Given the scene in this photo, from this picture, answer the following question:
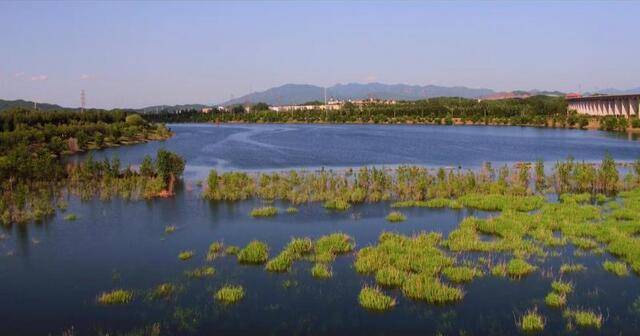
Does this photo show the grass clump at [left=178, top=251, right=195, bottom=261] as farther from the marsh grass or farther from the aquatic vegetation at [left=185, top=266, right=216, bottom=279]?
the marsh grass

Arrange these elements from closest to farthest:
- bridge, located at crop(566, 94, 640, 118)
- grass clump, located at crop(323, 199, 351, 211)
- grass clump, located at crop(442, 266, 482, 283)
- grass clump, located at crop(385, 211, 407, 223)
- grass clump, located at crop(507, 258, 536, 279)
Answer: grass clump, located at crop(442, 266, 482, 283) → grass clump, located at crop(507, 258, 536, 279) → grass clump, located at crop(385, 211, 407, 223) → grass clump, located at crop(323, 199, 351, 211) → bridge, located at crop(566, 94, 640, 118)

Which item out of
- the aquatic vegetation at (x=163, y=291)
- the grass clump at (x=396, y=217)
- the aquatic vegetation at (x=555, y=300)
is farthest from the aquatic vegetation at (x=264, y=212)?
the aquatic vegetation at (x=555, y=300)

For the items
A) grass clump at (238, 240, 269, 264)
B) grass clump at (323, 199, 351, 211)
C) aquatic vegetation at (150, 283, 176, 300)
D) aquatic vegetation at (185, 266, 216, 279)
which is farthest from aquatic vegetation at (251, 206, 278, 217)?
aquatic vegetation at (150, 283, 176, 300)

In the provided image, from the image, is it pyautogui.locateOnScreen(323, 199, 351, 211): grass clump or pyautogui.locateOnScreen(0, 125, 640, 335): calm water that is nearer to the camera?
pyautogui.locateOnScreen(0, 125, 640, 335): calm water

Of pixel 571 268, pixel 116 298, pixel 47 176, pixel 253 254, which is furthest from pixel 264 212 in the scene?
pixel 47 176

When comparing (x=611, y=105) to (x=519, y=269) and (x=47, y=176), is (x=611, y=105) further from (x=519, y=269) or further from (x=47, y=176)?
(x=519, y=269)

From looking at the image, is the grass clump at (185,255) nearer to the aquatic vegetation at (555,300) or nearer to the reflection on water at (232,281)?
the reflection on water at (232,281)

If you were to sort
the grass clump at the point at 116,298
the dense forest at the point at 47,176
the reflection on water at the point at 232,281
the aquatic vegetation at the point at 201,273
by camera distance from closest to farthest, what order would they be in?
the reflection on water at the point at 232,281 → the grass clump at the point at 116,298 → the aquatic vegetation at the point at 201,273 → the dense forest at the point at 47,176
